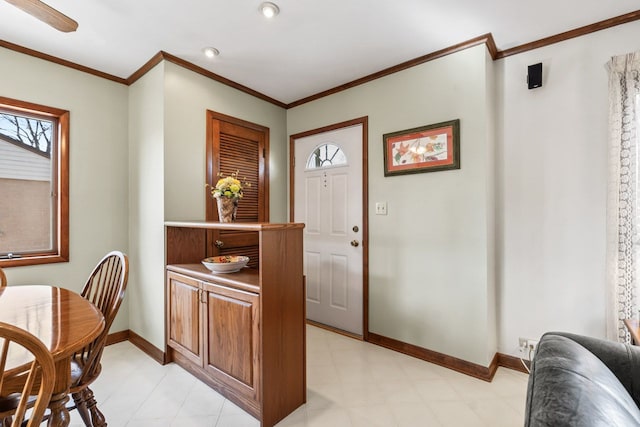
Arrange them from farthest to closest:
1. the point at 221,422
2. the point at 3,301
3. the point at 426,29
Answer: the point at 426,29 → the point at 221,422 → the point at 3,301

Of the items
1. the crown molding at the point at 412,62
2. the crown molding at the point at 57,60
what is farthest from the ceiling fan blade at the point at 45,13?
the crown molding at the point at 412,62

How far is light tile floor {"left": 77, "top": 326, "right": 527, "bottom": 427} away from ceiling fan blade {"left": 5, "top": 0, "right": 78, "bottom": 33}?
2173mm

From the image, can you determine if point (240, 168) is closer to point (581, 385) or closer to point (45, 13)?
point (45, 13)

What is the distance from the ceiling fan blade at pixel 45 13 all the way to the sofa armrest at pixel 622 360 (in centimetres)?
269

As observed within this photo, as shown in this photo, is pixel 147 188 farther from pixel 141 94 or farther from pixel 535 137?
pixel 535 137

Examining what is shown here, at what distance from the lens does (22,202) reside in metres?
2.42

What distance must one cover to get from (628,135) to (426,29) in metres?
1.46

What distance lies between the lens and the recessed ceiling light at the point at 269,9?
1870 millimetres

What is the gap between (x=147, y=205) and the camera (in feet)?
8.58

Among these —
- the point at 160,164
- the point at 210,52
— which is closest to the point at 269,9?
the point at 210,52

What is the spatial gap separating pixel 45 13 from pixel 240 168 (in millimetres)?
1725

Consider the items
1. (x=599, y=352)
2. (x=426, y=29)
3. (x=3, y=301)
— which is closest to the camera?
(x=599, y=352)

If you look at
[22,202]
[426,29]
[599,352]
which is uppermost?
[426,29]

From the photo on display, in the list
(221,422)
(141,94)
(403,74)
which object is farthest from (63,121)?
(403,74)
